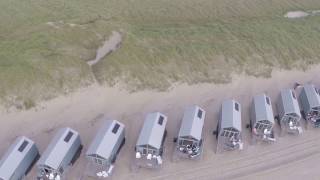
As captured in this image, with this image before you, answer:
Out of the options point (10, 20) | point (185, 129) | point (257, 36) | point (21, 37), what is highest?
point (257, 36)

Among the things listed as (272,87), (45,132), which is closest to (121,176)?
(45,132)

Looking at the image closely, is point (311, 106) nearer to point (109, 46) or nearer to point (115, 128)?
point (115, 128)

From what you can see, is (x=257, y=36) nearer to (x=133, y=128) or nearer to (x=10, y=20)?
(x=133, y=128)

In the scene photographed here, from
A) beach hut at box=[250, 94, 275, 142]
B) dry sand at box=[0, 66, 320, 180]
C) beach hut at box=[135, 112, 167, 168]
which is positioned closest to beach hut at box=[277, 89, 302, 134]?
dry sand at box=[0, 66, 320, 180]

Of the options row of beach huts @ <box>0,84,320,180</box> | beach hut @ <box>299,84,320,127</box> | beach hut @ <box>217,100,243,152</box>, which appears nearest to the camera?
row of beach huts @ <box>0,84,320,180</box>

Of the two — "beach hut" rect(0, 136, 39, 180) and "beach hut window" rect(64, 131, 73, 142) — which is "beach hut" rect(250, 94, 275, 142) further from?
"beach hut" rect(0, 136, 39, 180)

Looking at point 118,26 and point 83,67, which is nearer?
point 83,67

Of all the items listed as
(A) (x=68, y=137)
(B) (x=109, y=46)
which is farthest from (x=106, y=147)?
(B) (x=109, y=46)
